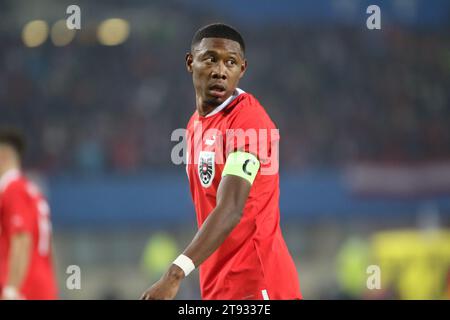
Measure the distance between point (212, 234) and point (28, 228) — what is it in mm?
3225

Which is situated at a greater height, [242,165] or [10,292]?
[242,165]

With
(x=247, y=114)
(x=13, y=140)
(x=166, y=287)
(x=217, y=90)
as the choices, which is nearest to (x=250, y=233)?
(x=247, y=114)

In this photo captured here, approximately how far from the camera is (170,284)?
2.87m

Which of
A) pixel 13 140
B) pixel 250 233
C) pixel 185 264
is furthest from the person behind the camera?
pixel 13 140

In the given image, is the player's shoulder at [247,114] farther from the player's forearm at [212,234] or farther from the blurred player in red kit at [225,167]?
the player's forearm at [212,234]

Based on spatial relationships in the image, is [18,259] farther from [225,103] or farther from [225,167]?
[225,167]

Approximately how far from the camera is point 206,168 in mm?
3654

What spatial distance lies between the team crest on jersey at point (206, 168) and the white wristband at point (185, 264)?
69 cm

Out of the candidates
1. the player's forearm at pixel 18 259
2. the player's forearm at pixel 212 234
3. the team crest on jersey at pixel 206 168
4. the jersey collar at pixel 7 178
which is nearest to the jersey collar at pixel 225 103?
the team crest on jersey at pixel 206 168

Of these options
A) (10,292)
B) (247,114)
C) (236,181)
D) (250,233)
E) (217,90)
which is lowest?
(10,292)

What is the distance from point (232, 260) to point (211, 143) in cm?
49

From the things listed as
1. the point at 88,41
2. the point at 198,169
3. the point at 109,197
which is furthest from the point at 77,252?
the point at 198,169

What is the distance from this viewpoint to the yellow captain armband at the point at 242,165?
129 inches

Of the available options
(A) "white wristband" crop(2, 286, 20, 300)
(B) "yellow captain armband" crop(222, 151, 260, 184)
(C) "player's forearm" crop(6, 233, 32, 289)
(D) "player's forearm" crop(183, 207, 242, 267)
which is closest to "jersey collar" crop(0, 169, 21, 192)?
(C) "player's forearm" crop(6, 233, 32, 289)
